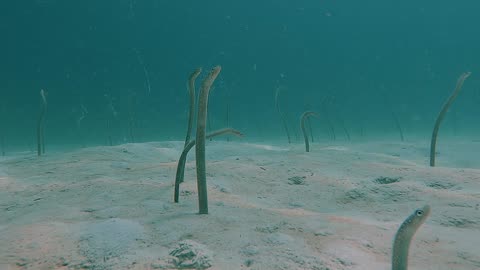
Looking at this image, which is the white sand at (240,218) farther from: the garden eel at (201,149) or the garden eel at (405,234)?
the garden eel at (405,234)

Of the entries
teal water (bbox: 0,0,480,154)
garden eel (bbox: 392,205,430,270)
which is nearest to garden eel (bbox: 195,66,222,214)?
garden eel (bbox: 392,205,430,270)

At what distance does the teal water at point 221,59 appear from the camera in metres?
42.5

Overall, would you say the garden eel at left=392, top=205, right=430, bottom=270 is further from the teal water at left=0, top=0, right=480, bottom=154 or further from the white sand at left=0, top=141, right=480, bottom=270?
the teal water at left=0, top=0, right=480, bottom=154

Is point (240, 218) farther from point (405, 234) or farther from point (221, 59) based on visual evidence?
point (221, 59)

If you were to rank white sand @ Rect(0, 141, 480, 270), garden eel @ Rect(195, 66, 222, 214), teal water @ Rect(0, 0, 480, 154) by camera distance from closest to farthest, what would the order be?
white sand @ Rect(0, 141, 480, 270), garden eel @ Rect(195, 66, 222, 214), teal water @ Rect(0, 0, 480, 154)

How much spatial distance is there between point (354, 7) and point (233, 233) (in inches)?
3380

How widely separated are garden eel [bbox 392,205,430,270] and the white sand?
463mm

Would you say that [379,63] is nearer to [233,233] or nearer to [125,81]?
[125,81]

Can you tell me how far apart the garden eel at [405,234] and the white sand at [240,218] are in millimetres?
463

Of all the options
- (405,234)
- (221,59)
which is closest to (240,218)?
(405,234)

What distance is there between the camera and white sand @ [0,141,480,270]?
95.2 inches

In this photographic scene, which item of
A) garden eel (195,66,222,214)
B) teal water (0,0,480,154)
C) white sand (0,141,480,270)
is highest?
teal water (0,0,480,154)

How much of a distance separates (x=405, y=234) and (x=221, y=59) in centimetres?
8365

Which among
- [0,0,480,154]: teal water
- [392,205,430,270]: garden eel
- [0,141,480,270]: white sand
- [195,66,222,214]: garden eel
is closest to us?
[392,205,430,270]: garden eel
